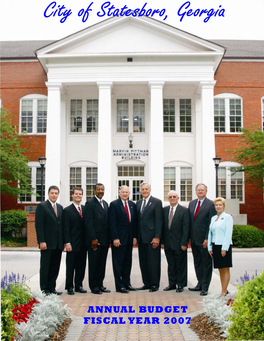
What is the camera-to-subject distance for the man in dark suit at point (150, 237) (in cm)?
805

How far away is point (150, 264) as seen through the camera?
808cm

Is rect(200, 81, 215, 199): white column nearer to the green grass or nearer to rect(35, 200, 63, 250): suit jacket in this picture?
the green grass

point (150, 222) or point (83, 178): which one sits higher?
point (83, 178)

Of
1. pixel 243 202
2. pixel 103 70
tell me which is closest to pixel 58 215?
pixel 103 70

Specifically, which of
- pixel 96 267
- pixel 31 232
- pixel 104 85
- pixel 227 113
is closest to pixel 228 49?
pixel 227 113

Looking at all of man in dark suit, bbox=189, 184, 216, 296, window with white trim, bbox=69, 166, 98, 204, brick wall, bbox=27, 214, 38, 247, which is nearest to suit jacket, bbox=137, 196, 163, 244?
man in dark suit, bbox=189, 184, 216, 296

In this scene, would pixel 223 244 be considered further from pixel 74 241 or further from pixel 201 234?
pixel 74 241

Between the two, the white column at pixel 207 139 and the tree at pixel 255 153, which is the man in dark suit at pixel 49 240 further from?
the tree at pixel 255 153

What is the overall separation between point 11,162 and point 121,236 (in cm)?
1434

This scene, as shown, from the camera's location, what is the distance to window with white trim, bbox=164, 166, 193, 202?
23.7m

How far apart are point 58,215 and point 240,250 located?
41.1 feet

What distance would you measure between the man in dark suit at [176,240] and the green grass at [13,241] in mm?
13393

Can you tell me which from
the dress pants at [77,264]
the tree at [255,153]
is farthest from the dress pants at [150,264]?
the tree at [255,153]

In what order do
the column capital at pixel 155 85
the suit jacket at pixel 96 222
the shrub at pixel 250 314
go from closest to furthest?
the shrub at pixel 250 314 < the suit jacket at pixel 96 222 < the column capital at pixel 155 85
